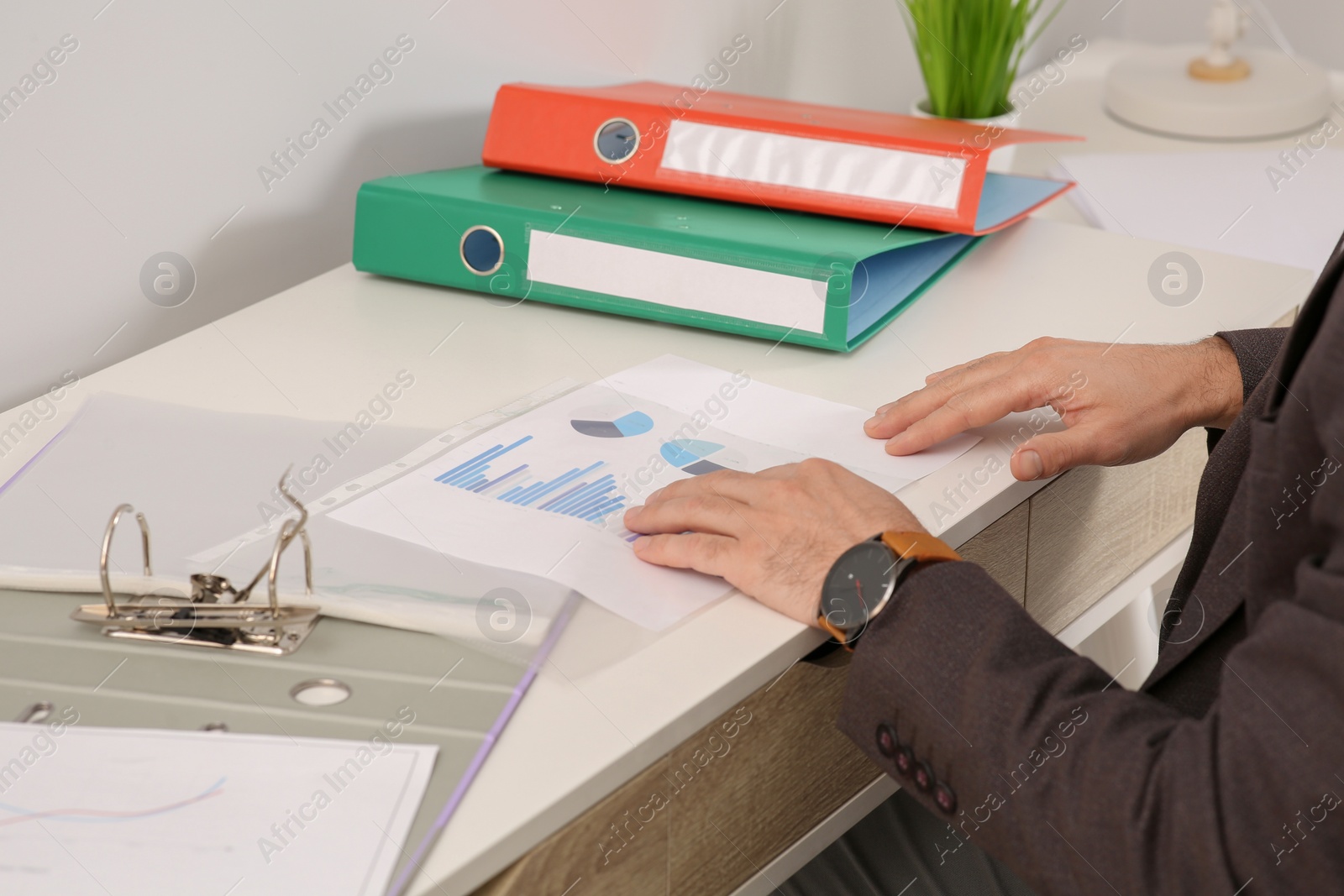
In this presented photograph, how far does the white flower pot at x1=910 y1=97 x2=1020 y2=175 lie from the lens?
1.48 m

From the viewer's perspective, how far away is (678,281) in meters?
0.95

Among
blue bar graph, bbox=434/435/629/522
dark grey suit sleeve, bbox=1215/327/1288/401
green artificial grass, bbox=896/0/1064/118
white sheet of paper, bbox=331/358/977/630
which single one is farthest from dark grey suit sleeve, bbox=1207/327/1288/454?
green artificial grass, bbox=896/0/1064/118

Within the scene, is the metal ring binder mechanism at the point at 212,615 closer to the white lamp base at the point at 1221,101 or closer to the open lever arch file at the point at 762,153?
the open lever arch file at the point at 762,153

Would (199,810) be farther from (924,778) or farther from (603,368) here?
(603,368)

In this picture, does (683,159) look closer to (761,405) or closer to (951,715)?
(761,405)

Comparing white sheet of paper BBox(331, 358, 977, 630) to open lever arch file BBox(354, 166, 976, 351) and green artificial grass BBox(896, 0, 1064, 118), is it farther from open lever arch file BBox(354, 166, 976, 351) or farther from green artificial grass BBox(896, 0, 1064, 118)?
green artificial grass BBox(896, 0, 1064, 118)

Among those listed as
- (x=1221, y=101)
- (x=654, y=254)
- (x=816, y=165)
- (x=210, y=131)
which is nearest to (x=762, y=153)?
(x=816, y=165)

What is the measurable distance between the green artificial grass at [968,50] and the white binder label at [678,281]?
2.60 ft

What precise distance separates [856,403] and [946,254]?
27 cm

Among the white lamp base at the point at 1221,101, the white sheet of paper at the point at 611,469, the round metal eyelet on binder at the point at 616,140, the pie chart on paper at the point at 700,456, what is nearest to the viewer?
the white sheet of paper at the point at 611,469

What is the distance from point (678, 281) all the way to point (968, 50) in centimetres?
81

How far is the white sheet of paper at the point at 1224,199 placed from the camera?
140 centimetres

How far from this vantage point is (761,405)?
33.9 inches

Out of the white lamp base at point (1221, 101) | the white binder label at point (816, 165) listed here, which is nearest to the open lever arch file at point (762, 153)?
the white binder label at point (816, 165)
